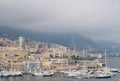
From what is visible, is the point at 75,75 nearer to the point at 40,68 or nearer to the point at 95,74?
the point at 95,74

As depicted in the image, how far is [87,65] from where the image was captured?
237ft

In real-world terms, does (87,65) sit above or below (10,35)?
below

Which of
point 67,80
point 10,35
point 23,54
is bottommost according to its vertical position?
point 67,80

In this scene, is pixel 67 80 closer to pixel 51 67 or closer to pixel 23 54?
pixel 51 67

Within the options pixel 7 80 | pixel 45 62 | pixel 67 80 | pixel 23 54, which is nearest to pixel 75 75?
pixel 67 80

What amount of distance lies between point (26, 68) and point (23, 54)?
16.8 meters

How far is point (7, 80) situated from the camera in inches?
1845

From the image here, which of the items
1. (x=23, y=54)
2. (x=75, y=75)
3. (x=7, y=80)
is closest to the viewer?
(x=7, y=80)

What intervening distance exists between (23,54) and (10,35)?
2825 inches

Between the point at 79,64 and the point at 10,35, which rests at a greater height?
the point at 10,35

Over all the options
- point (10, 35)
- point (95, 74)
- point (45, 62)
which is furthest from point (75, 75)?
point (10, 35)

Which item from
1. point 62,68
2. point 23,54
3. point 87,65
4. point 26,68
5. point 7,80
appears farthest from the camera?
point 23,54

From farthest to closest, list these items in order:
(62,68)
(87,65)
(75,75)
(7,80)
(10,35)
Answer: (10,35)
(87,65)
(62,68)
(75,75)
(7,80)

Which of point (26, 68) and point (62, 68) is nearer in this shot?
point (26, 68)
